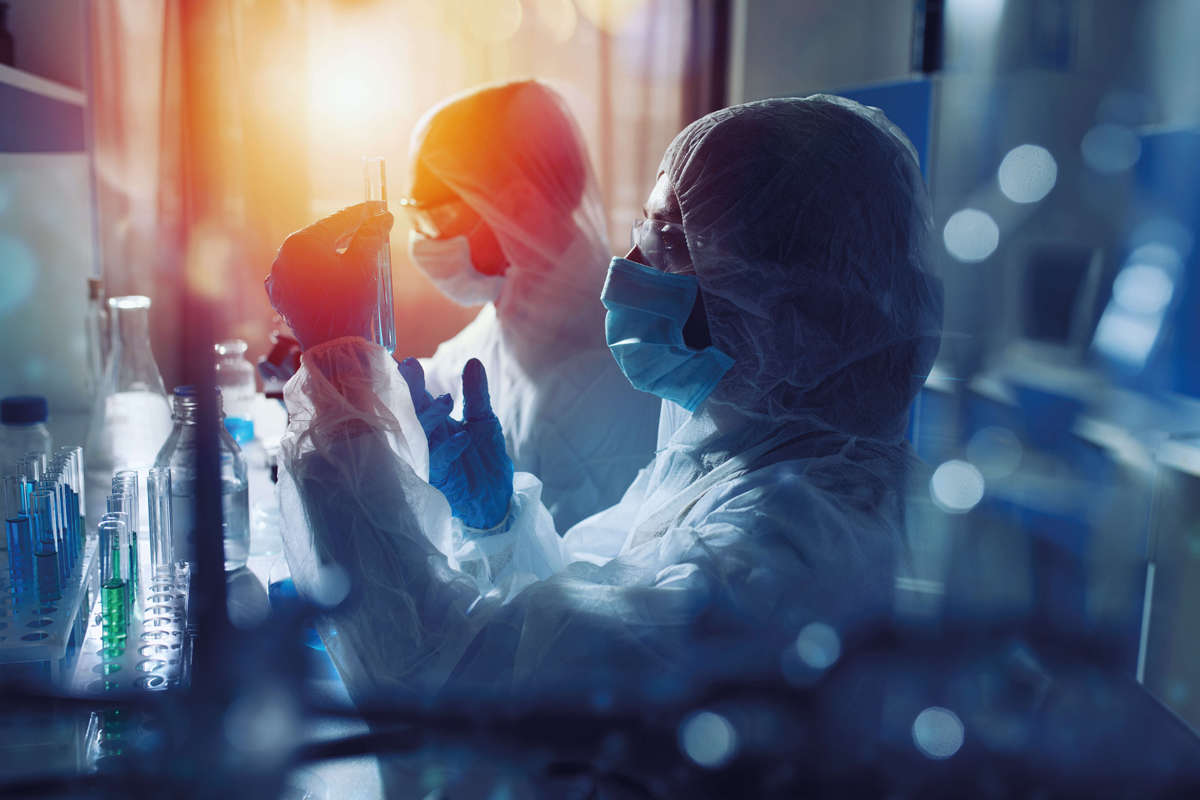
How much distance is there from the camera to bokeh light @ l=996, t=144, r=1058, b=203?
2.31 meters

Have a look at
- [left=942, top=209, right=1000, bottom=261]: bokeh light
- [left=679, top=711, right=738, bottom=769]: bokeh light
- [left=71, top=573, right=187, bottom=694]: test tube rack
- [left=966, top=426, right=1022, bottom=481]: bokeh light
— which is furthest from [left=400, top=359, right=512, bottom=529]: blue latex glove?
[left=942, top=209, right=1000, bottom=261]: bokeh light

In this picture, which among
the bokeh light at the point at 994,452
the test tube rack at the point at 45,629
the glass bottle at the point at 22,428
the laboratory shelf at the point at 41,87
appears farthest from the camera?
the bokeh light at the point at 994,452

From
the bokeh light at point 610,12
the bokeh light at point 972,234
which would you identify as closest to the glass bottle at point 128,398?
the bokeh light at point 610,12

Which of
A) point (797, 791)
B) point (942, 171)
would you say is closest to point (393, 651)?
point (797, 791)

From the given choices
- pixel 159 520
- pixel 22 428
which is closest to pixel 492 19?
pixel 22 428

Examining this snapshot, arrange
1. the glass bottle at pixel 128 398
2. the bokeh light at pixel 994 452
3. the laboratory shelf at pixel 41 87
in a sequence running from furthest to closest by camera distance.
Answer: the bokeh light at pixel 994 452
the glass bottle at pixel 128 398
the laboratory shelf at pixel 41 87

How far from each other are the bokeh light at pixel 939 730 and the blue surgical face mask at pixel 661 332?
1.51 ft

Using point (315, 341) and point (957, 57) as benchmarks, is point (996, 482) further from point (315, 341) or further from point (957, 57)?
point (315, 341)

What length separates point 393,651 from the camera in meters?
0.76

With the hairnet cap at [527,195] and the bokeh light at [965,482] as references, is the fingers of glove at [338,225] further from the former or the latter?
the bokeh light at [965,482]

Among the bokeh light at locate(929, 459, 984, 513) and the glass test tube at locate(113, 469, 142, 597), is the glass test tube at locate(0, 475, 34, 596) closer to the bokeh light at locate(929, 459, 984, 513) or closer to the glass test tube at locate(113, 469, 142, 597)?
the glass test tube at locate(113, 469, 142, 597)

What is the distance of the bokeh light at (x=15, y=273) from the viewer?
1.50 meters

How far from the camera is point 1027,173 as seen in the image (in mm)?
2344

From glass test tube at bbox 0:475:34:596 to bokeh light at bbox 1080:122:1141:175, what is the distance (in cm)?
240
